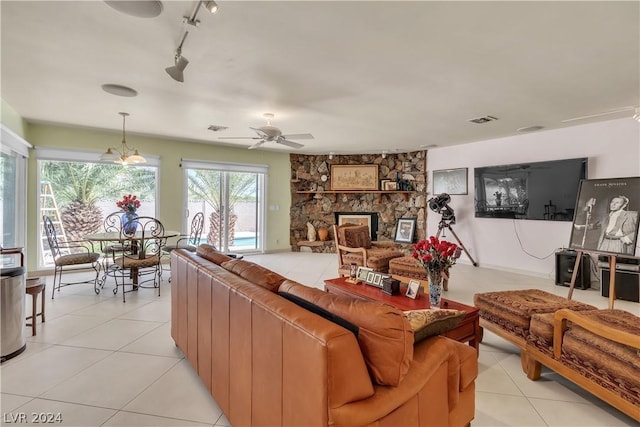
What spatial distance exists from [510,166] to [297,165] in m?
4.38

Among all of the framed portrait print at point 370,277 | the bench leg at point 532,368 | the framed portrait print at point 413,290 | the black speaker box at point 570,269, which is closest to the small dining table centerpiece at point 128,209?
Answer: the framed portrait print at point 370,277

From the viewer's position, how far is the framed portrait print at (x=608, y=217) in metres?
3.00

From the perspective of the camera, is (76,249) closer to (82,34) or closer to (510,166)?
(82,34)

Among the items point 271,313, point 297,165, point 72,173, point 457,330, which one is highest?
point 297,165

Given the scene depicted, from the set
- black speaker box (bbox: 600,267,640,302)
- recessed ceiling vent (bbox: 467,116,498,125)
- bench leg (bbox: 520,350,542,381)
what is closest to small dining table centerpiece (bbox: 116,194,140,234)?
bench leg (bbox: 520,350,542,381)

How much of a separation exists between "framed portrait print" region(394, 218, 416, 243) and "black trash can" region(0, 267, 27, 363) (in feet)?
19.9

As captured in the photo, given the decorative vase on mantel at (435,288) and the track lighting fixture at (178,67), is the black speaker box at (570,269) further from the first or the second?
the track lighting fixture at (178,67)

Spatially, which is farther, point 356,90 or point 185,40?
point 356,90

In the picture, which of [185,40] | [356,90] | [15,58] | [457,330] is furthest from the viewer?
[356,90]

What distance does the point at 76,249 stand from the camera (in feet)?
16.6

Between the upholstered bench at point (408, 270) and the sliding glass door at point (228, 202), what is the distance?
3.77m

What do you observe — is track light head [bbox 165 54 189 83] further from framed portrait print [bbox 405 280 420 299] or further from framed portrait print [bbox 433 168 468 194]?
framed portrait print [bbox 433 168 468 194]

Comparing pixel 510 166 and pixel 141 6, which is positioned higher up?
pixel 141 6

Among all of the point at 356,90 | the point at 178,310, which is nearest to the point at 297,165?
the point at 356,90
